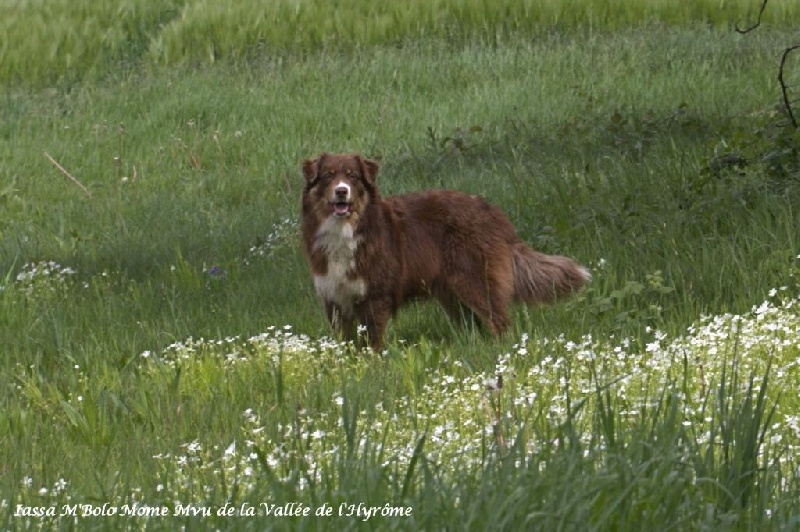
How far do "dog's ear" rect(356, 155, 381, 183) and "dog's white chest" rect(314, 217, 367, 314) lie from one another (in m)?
0.33

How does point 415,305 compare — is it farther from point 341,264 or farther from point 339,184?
point 339,184

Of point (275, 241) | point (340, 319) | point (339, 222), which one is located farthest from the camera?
point (275, 241)

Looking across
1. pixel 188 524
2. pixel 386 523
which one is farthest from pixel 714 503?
pixel 188 524

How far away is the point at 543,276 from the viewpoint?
7.73 meters

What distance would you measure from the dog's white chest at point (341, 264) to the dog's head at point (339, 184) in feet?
0.26

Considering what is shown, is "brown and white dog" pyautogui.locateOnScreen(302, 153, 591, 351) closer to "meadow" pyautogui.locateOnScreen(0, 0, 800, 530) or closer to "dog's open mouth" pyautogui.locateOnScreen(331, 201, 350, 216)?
"dog's open mouth" pyautogui.locateOnScreen(331, 201, 350, 216)

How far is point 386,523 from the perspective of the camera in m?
3.47

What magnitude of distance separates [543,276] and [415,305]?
3.09ft

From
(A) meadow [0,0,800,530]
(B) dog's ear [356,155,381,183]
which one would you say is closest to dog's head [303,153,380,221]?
(B) dog's ear [356,155,381,183]

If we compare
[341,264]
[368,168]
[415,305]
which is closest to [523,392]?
[341,264]

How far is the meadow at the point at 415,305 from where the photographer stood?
3643mm

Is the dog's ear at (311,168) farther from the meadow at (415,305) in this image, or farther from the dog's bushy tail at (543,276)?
the dog's bushy tail at (543,276)

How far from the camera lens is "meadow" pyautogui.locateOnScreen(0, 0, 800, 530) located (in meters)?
3.64

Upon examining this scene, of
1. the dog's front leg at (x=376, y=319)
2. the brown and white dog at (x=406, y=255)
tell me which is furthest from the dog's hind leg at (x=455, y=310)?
the dog's front leg at (x=376, y=319)
